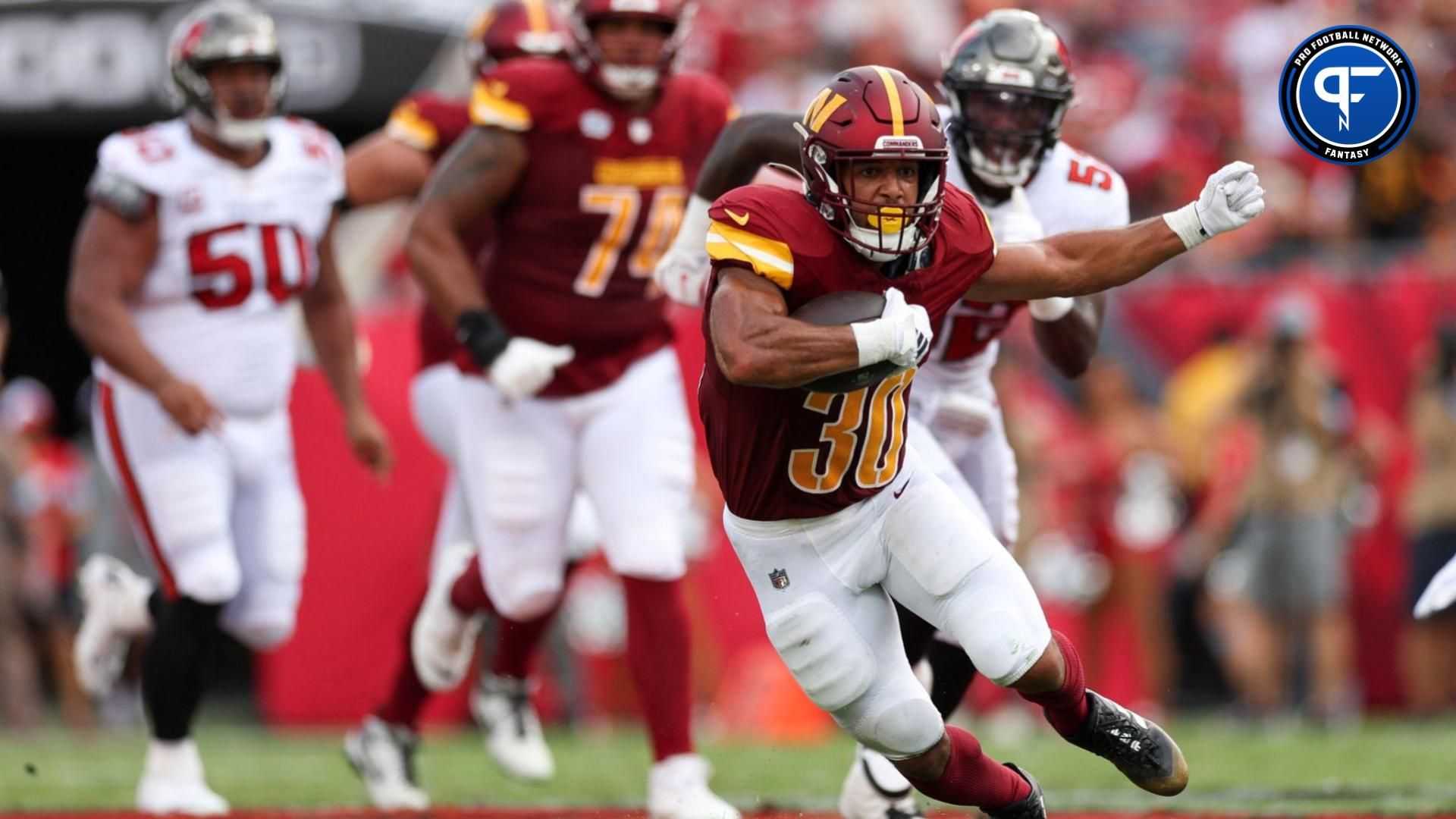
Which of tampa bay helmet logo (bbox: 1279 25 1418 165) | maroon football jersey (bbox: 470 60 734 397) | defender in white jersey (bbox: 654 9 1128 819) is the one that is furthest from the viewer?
maroon football jersey (bbox: 470 60 734 397)

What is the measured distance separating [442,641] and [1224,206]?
2.87 m

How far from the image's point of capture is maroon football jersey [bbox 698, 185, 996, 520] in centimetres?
413

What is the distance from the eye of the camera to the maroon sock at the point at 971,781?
4293 millimetres

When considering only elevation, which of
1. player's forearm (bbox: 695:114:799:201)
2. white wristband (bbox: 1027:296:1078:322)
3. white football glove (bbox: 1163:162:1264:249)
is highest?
white football glove (bbox: 1163:162:1264:249)

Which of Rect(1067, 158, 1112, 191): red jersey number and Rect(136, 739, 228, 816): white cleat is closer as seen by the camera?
Rect(1067, 158, 1112, 191): red jersey number

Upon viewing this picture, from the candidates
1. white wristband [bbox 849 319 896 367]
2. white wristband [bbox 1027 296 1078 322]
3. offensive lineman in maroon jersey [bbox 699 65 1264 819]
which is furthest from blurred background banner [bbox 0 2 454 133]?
white wristband [bbox 849 319 896 367]

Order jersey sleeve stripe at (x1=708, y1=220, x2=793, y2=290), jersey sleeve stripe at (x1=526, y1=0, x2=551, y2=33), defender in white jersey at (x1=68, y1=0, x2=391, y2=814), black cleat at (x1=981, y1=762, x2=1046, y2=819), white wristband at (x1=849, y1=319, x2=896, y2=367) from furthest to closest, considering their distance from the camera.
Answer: jersey sleeve stripe at (x1=526, y1=0, x2=551, y2=33) < defender in white jersey at (x1=68, y1=0, x2=391, y2=814) < black cleat at (x1=981, y1=762, x2=1046, y2=819) < jersey sleeve stripe at (x1=708, y1=220, x2=793, y2=290) < white wristband at (x1=849, y1=319, x2=896, y2=367)

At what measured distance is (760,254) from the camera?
4059 millimetres

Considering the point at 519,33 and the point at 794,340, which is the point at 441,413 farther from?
the point at 794,340

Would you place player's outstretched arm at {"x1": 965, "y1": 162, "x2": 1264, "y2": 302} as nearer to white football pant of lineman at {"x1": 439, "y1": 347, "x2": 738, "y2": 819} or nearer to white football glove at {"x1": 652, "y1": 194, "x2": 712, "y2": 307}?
white football glove at {"x1": 652, "y1": 194, "x2": 712, "y2": 307}

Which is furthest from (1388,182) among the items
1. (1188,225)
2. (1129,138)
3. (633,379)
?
(1188,225)

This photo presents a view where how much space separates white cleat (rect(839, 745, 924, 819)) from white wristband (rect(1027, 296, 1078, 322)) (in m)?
1.18

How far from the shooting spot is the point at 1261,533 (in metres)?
9.44

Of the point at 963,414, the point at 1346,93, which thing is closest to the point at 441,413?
the point at 963,414
